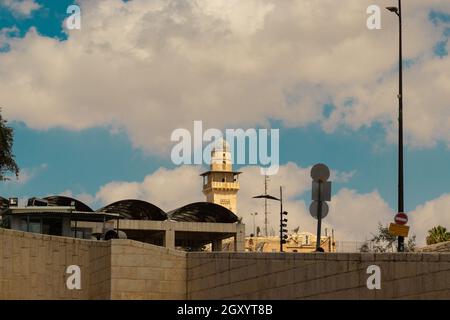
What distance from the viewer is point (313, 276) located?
90.5 ft

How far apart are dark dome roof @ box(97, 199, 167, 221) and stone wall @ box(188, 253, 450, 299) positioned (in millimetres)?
44643

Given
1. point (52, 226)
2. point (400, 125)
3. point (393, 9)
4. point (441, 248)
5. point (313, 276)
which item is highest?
point (393, 9)

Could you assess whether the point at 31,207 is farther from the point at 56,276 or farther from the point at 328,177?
the point at 328,177

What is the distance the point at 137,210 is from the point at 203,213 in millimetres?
5305

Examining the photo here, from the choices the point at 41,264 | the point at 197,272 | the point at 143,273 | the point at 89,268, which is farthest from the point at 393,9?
the point at 41,264

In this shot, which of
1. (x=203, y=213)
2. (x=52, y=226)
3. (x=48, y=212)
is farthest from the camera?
(x=203, y=213)

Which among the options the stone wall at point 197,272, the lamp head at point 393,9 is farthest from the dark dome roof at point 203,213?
the lamp head at point 393,9

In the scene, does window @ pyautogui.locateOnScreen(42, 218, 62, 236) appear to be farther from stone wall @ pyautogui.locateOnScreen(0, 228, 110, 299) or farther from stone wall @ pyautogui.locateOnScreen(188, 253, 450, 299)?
stone wall @ pyautogui.locateOnScreen(188, 253, 450, 299)

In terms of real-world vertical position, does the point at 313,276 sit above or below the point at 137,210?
below

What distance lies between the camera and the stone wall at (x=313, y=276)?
77.9 ft

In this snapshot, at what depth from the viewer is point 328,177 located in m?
27.3

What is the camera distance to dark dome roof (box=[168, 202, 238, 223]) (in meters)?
80.1

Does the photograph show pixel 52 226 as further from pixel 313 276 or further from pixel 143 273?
pixel 313 276

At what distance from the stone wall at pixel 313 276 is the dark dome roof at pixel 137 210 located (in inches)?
1758
